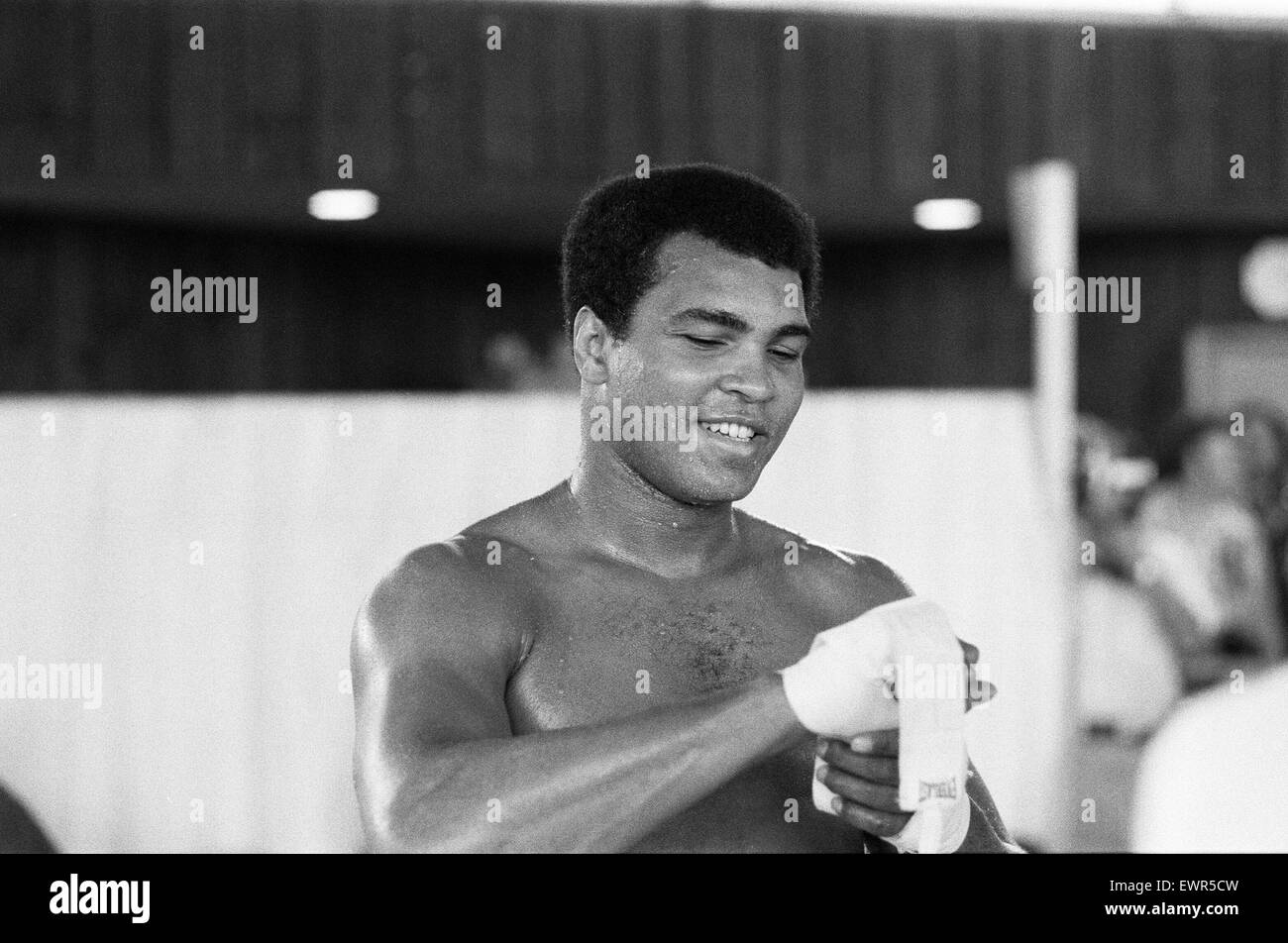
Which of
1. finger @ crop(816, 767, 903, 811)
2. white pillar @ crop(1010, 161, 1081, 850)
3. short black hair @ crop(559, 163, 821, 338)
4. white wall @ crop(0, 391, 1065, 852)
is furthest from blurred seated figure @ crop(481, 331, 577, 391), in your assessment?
finger @ crop(816, 767, 903, 811)

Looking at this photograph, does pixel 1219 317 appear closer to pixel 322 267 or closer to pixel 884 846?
pixel 322 267

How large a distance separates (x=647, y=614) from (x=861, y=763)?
30 centimetres

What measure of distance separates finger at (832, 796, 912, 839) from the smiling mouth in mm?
367

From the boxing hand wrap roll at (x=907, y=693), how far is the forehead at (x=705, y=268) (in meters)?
0.36

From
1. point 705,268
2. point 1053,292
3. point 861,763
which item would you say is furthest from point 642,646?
point 1053,292

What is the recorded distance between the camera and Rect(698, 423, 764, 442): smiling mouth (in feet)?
5.12

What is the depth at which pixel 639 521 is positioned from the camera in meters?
1.66

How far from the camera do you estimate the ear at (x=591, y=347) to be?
163 centimetres

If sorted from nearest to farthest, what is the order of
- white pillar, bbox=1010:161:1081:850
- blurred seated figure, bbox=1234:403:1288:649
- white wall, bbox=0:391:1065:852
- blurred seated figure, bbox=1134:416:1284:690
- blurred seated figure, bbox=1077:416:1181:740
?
white wall, bbox=0:391:1065:852, blurred seated figure, bbox=1077:416:1181:740, blurred seated figure, bbox=1134:416:1284:690, blurred seated figure, bbox=1234:403:1288:649, white pillar, bbox=1010:161:1081:850

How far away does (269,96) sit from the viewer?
4.91 m

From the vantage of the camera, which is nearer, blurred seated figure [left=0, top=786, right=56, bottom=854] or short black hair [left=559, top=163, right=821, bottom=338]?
short black hair [left=559, top=163, right=821, bottom=338]

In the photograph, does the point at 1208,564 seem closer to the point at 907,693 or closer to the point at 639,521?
the point at 639,521

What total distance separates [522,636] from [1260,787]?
834mm

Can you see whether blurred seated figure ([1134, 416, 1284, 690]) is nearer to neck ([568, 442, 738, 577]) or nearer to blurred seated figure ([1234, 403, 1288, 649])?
blurred seated figure ([1234, 403, 1288, 649])
